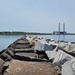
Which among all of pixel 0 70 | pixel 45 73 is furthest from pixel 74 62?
pixel 0 70

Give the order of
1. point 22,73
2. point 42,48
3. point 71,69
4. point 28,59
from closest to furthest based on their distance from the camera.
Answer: point 71,69
point 22,73
point 28,59
point 42,48

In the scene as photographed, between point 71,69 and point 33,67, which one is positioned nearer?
Answer: point 71,69

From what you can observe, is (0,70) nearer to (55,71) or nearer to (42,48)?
(55,71)

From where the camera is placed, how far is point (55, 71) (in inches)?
239

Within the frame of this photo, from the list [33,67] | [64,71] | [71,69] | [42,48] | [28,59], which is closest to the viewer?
[71,69]

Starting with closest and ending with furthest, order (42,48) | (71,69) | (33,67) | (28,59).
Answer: (71,69) → (33,67) → (28,59) → (42,48)

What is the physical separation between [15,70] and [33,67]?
1.95 feet

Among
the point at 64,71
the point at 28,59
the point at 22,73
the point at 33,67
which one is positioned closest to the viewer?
the point at 64,71

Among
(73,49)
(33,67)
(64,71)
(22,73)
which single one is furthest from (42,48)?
(64,71)

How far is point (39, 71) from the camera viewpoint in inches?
241

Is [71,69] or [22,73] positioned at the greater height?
[71,69]

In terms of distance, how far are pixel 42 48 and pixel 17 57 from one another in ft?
8.96

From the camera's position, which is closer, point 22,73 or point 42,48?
point 22,73

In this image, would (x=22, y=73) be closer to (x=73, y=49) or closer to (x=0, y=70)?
(x=0, y=70)
